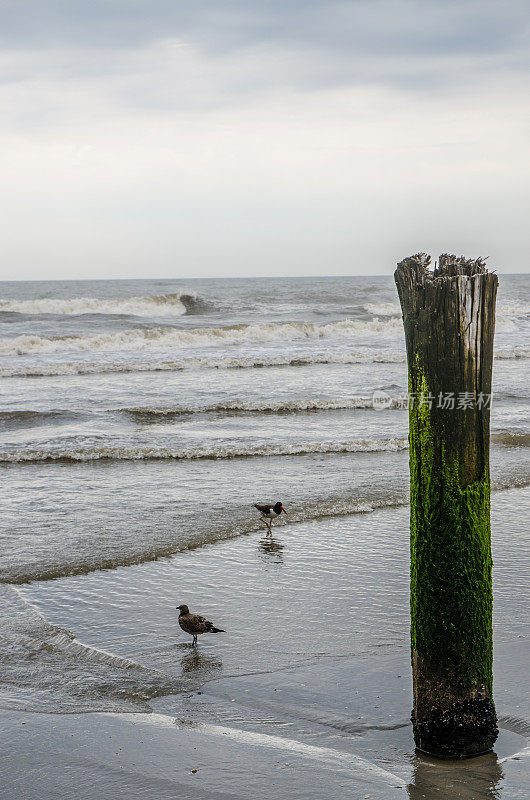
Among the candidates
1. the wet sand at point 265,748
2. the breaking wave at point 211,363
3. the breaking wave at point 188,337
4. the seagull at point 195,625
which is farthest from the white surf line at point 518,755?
the breaking wave at point 188,337

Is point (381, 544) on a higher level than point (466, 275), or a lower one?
lower

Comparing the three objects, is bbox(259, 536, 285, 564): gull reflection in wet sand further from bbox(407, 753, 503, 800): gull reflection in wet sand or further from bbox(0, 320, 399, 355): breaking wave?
bbox(0, 320, 399, 355): breaking wave

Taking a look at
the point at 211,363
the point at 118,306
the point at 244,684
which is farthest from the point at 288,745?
the point at 118,306

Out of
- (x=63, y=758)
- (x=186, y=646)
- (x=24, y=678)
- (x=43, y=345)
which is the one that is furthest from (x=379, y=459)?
(x=43, y=345)

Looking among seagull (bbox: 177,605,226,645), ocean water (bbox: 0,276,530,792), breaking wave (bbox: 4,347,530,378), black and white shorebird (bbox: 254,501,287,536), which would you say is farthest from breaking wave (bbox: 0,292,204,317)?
seagull (bbox: 177,605,226,645)

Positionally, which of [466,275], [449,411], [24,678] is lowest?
[24,678]

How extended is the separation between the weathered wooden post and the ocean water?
0.90 metres

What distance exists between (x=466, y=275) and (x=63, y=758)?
2.99 m

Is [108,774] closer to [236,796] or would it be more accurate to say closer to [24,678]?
[236,796]

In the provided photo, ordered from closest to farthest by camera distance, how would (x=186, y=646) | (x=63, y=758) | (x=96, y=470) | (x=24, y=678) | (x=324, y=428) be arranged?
(x=63, y=758) → (x=24, y=678) → (x=186, y=646) → (x=96, y=470) → (x=324, y=428)

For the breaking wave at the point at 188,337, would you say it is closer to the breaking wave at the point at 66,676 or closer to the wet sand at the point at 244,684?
the wet sand at the point at 244,684

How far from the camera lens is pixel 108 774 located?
345 centimetres

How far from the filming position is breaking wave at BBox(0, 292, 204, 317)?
147ft

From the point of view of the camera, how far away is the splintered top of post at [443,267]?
3.28 m
